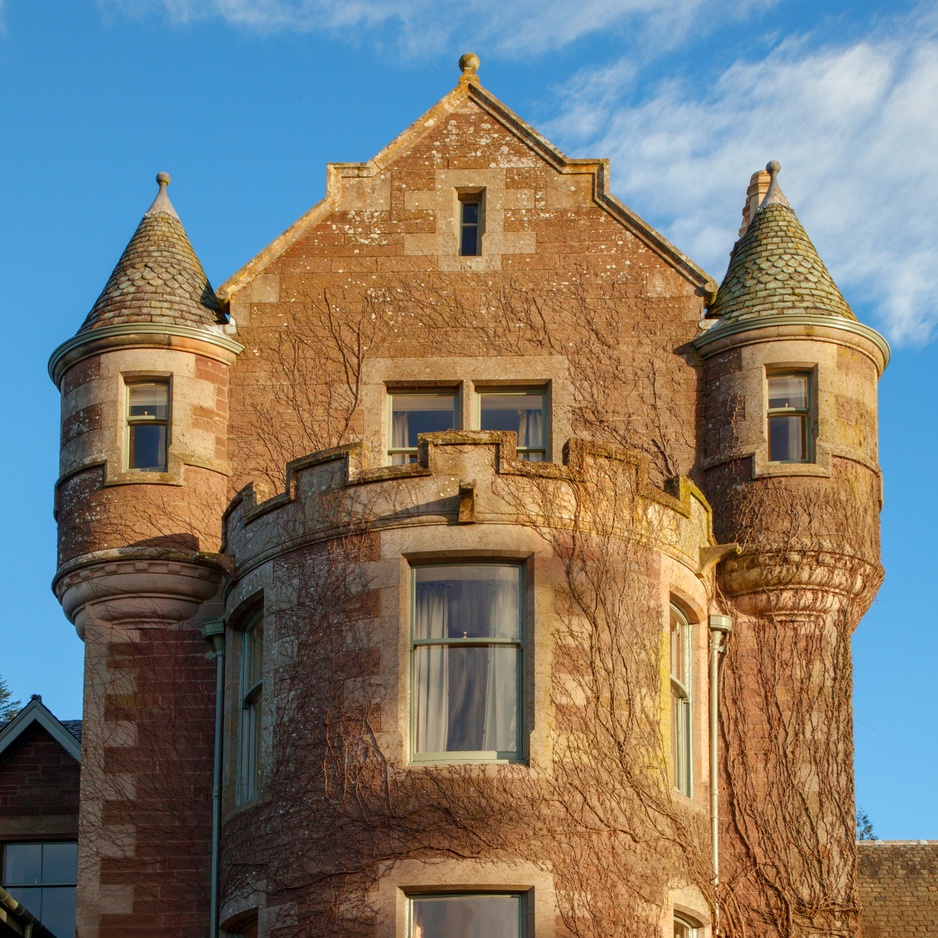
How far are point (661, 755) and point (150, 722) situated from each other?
555 cm

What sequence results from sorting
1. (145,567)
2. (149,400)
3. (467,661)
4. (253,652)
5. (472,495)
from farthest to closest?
(149,400) → (145,567) → (253,652) → (472,495) → (467,661)

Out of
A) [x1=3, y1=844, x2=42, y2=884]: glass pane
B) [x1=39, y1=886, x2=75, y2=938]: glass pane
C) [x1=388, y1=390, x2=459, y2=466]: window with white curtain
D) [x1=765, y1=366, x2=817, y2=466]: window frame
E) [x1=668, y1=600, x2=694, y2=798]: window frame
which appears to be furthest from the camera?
[x1=3, y1=844, x2=42, y2=884]: glass pane

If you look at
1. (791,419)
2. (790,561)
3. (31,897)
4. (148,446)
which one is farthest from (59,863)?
(791,419)

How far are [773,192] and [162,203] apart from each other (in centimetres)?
701

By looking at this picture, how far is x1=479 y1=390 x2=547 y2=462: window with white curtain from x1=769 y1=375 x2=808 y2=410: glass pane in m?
2.46

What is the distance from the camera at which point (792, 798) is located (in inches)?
850

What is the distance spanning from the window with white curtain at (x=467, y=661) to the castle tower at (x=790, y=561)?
3272 millimetres

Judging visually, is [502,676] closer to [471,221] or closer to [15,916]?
[15,916]

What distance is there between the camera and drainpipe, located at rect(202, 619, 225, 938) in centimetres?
2103

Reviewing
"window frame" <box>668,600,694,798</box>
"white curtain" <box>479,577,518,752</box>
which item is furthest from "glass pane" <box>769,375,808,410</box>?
"white curtain" <box>479,577,518,752</box>

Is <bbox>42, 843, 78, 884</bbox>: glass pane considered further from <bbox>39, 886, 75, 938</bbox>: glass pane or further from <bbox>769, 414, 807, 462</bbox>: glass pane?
<bbox>769, 414, 807, 462</bbox>: glass pane

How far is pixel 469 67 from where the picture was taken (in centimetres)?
2486

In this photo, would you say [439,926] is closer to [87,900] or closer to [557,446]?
[87,900]

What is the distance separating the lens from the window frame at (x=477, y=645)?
19.3m
